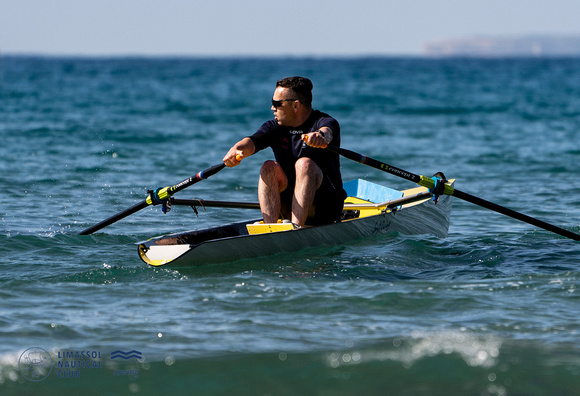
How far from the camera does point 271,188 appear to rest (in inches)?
301

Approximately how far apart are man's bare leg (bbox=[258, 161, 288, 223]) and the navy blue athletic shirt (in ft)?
0.31

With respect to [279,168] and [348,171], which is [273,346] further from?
[348,171]

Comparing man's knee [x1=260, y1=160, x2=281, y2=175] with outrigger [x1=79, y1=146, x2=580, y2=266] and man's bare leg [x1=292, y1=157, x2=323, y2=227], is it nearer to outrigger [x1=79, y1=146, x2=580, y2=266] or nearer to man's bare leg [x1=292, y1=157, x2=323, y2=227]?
man's bare leg [x1=292, y1=157, x2=323, y2=227]

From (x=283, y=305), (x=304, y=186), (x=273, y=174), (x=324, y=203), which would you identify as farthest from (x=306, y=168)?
(x=283, y=305)

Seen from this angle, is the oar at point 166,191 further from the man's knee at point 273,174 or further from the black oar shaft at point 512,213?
the black oar shaft at point 512,213

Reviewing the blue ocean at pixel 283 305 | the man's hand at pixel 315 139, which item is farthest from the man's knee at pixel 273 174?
the blue ocean at pixel 283 305

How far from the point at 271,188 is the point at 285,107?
86 cm

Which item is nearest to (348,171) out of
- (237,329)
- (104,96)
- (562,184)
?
(562,184)

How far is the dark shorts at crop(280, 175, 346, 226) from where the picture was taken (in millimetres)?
7625

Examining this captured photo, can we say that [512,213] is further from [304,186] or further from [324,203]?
[304,186]

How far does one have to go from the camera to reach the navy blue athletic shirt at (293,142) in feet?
24.7

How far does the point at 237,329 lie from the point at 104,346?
38.9 inches

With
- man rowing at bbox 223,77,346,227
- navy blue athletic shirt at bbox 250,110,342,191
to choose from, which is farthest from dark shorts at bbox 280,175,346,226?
navy blue athletic shirt at bbox 250,110,342,191

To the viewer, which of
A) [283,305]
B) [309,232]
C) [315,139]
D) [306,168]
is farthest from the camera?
[309,232]
